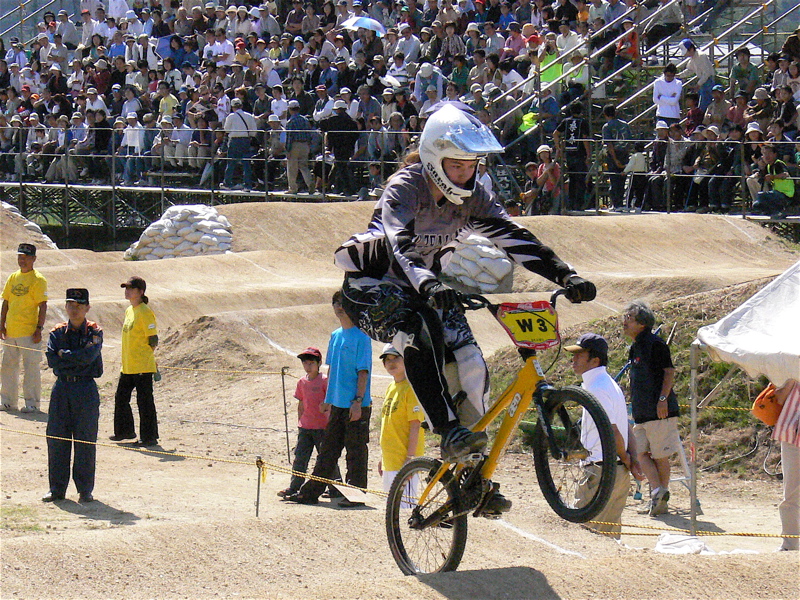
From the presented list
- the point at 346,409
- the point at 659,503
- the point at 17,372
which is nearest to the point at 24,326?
the point at 17,372

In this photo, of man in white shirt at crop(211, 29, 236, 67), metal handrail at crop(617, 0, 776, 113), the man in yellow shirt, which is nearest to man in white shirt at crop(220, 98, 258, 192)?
man in white shirt at crop(211, 29, 236, 67)

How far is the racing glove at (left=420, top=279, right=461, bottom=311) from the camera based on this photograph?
4531 millimetres

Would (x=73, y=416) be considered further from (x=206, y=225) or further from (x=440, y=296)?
(x=206, y=225)

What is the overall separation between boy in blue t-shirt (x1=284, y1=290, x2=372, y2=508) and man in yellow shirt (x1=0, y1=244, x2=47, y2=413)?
499 centimetres

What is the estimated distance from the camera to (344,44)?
2330 centimetres

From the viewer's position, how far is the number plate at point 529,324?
15.6ft

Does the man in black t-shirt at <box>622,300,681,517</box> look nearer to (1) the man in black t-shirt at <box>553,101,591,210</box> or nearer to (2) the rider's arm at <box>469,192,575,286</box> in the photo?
(2) the rider's arm at <box>469,192,575,286</box>

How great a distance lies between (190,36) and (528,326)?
23381mm

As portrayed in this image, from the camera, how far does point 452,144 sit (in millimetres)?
4887

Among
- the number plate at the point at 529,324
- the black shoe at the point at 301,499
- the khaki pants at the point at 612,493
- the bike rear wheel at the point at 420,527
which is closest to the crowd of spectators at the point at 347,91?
the black shoe at the point at 301,499

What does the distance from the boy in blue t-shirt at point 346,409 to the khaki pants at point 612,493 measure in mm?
2005

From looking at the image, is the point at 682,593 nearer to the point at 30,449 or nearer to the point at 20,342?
the point at 30,449

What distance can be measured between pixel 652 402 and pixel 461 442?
4.63 meters

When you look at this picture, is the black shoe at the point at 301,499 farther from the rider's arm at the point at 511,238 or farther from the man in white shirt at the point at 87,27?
the man in white shirt at the point at 87,27
